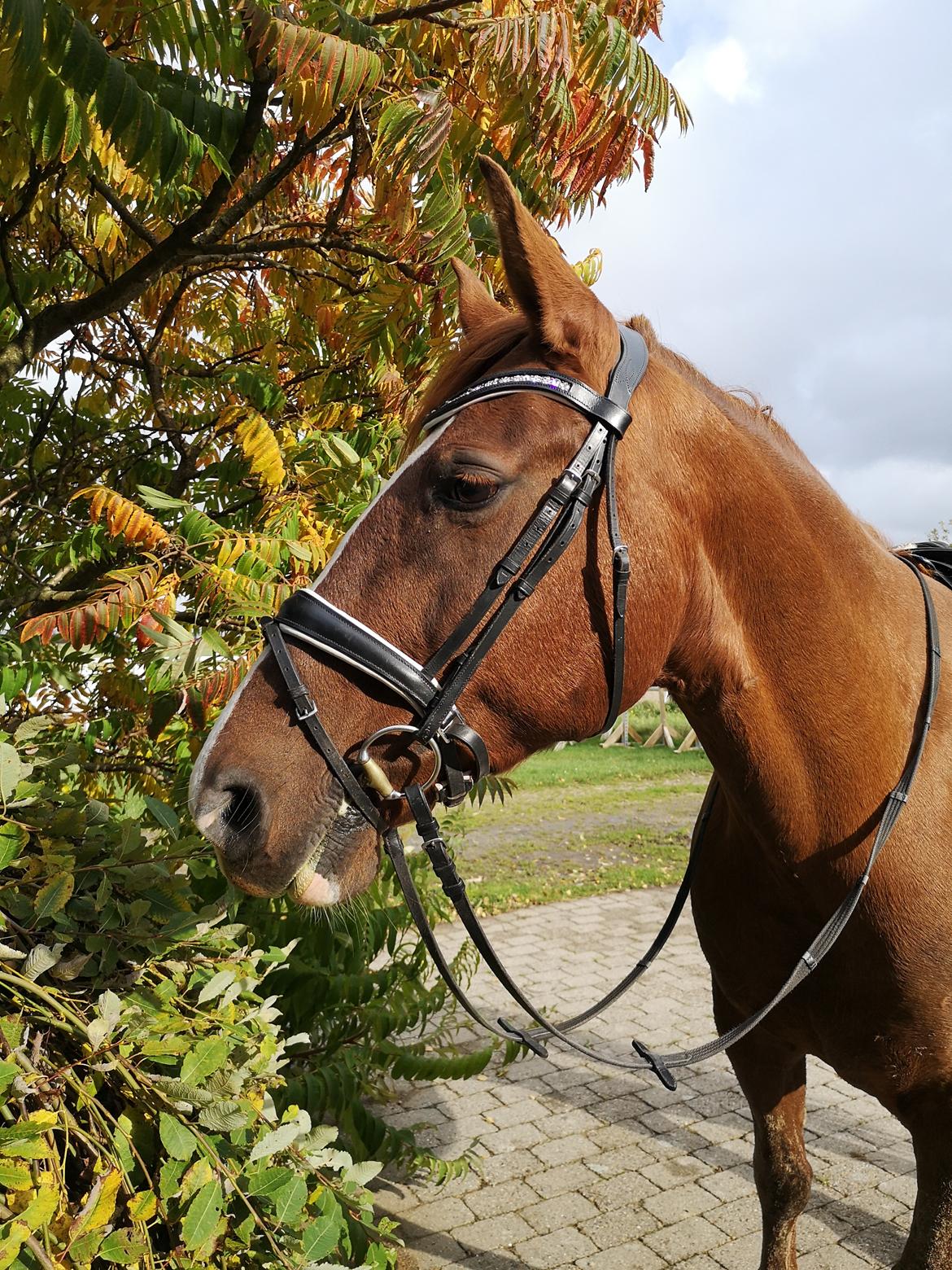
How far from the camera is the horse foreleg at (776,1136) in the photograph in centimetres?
278

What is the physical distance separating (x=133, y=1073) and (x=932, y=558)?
2.77 m

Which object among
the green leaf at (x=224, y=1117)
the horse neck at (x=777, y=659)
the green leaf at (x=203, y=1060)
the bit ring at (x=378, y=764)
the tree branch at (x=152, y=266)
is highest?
the tree branch at (x=152, y=266)

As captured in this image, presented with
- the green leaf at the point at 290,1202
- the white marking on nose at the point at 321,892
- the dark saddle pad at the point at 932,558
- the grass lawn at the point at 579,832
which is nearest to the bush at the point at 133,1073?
the green leaf at the point at 290,1202

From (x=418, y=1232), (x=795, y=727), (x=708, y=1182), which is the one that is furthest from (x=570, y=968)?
(x=795, y=727)

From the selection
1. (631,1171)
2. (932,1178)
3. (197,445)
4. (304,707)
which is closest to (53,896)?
(304,707)

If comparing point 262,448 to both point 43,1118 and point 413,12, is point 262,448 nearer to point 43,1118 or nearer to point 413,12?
point 413,12

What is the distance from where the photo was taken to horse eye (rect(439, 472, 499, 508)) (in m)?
1.77

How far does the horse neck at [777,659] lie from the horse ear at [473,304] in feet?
2.08

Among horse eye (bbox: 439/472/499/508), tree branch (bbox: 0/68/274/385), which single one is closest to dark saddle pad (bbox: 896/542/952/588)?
horse eye (bbox: 439/472/499/508)

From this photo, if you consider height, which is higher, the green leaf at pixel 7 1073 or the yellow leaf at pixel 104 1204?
the green leaf at pixel 7 1073

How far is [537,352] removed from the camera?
191 centimetres

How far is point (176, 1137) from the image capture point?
4.94ft

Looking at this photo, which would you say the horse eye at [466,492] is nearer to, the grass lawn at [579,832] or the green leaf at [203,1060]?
the green leaf at [203,1060]

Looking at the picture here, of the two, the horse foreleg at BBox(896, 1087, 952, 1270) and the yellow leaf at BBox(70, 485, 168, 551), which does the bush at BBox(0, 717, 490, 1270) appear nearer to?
the yellow leaf at BBox(70, 485, 168, 551)
